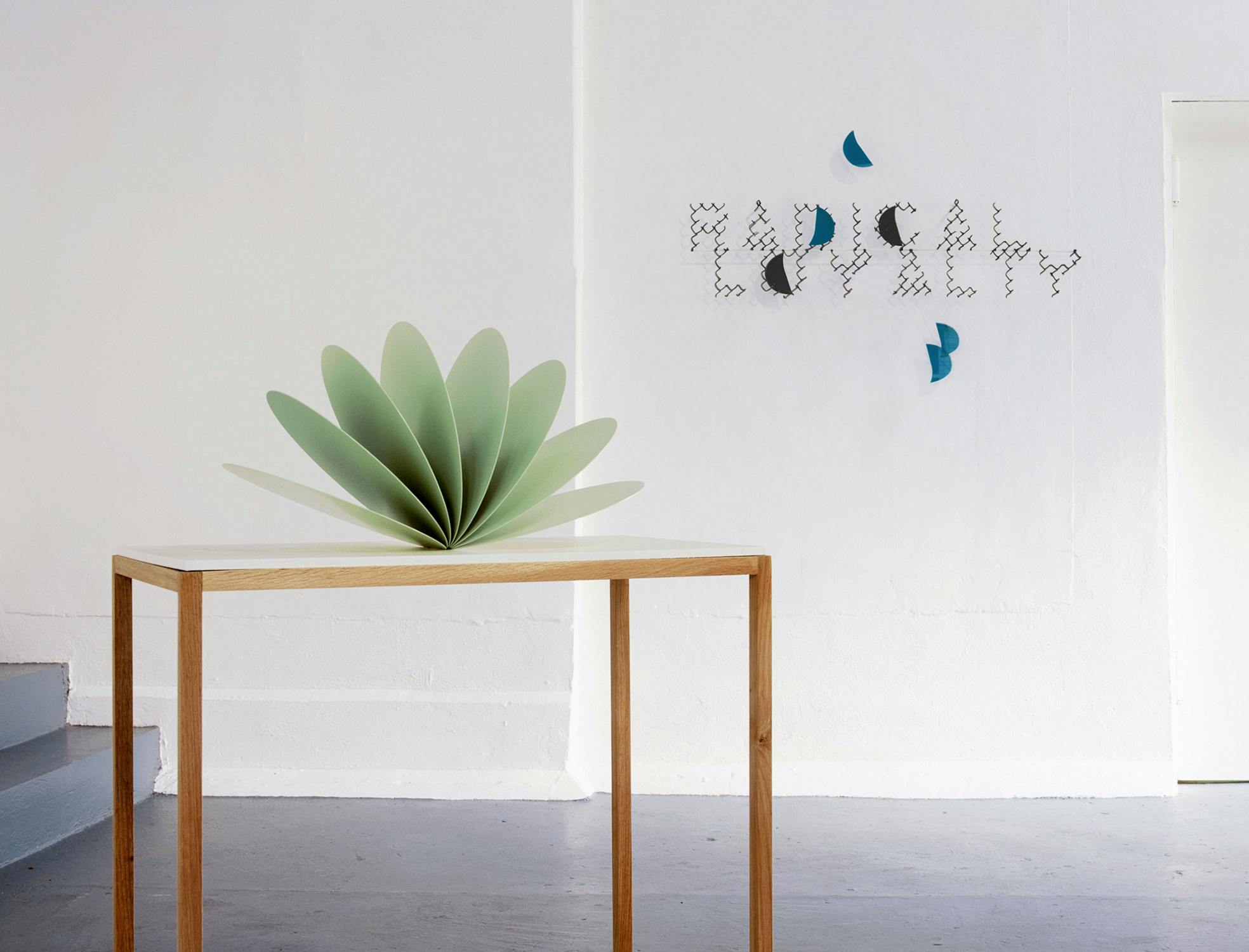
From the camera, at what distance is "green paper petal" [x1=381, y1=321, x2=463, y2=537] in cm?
115

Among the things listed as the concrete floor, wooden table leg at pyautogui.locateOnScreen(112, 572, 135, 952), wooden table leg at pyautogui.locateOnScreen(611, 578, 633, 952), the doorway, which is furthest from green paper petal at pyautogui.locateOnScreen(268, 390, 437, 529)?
the doorway

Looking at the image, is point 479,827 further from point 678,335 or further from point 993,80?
point 993,80

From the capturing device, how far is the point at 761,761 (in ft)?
3.86

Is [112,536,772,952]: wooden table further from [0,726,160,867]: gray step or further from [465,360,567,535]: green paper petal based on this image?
[0,726,160,867]: gray step

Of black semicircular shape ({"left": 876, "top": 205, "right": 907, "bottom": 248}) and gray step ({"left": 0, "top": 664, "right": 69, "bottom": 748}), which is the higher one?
black semicircular shape ({"left": 876, "top": 205, "right": 907, "bottom": 248})

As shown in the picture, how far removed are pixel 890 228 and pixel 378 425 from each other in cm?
205

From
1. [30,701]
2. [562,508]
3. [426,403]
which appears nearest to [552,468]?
[562,508]

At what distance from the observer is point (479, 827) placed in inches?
94.7

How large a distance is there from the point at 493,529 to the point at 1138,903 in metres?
1.57

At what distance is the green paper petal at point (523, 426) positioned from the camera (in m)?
1.19

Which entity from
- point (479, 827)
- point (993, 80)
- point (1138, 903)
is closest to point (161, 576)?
point (479, 827)

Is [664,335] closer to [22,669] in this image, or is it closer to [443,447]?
[443,447]

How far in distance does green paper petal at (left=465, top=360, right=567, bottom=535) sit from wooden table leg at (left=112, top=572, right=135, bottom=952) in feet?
1.47

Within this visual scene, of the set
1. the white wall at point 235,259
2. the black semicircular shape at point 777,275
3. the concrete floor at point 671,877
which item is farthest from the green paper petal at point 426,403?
the black semicircular shape at point 777,275
